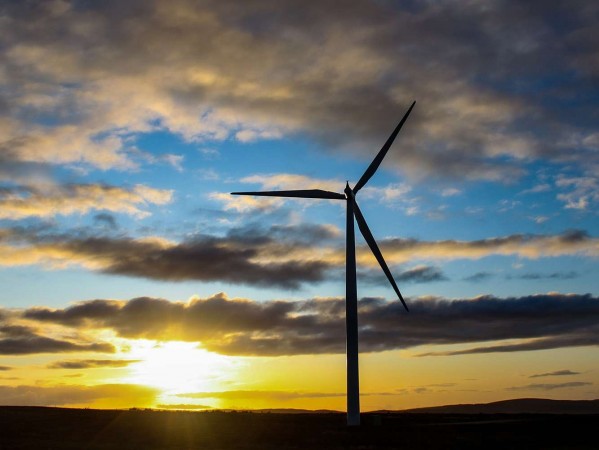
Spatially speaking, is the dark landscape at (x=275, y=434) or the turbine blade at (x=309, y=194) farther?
the turbine blade at (x=309, y=194)

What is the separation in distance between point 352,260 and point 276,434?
20500mm

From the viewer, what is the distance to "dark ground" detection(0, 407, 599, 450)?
6781 centimetres

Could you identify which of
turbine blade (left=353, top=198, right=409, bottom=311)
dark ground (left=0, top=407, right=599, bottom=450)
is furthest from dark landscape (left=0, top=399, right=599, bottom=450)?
turbine blade (left=353, top=198, right=409, bottom=311)

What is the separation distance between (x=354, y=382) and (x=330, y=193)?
22693mm

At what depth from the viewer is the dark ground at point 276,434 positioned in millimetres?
67812

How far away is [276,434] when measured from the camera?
250 feet

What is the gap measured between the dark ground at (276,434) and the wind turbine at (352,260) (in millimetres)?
4207

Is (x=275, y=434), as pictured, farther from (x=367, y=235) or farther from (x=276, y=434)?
(x=367, y=235)

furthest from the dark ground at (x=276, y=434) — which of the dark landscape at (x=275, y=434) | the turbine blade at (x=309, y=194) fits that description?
the turbine blade at (x=309, y=194)

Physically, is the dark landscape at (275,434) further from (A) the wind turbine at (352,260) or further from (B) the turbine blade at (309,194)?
(B) the turbine blade at (309,194)

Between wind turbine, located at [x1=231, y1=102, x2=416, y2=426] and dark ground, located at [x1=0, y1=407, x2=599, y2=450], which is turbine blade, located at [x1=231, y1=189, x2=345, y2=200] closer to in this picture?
wind turbine, located at [x1=231, y1=102, x2=416, y2=426]

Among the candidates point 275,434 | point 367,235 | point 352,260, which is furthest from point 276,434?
point 367,235

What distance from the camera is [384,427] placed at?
80125 millimetres

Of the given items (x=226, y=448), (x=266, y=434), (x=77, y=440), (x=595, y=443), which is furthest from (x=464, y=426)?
(x=77, y=440)
